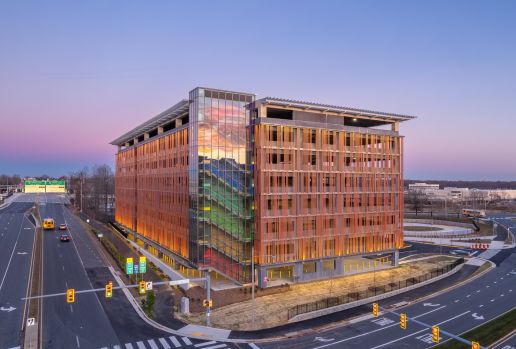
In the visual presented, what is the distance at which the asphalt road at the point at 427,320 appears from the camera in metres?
34.7

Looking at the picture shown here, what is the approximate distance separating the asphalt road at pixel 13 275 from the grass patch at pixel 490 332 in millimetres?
39801

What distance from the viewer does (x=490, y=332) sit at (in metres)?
36.4

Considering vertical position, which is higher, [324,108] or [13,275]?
[324,108]

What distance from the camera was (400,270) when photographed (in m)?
63.5

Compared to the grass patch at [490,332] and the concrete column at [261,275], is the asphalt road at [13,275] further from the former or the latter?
the grass patch at [490,332]

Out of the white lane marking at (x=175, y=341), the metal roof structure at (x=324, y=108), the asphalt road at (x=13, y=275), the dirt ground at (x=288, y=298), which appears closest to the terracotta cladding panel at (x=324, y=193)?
the metal roof structure at (x=324, y=108)

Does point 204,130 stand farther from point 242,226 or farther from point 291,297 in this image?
point 291,297

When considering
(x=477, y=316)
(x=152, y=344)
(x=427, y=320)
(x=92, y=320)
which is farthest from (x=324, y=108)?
(x=92, y=320)

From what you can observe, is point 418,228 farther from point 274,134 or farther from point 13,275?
point 13,275

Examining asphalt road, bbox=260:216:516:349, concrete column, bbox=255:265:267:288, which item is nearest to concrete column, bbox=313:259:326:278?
concrete column, bbox=255:265:267:288

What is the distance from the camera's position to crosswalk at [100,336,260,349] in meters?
33.3

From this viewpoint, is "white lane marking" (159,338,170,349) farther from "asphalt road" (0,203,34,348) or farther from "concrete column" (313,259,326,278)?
"concrete column" (313,259,326,278)

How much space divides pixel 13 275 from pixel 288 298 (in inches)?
1626

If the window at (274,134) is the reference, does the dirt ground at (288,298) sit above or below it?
below
